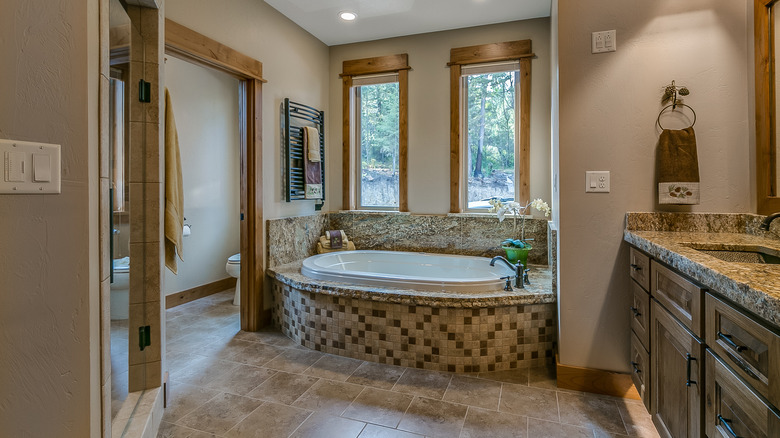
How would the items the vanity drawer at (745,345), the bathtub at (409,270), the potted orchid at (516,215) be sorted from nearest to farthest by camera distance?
the vanity drawer at (745,345) → the bathtub at (409,270) → the potted orchid at (516,215)

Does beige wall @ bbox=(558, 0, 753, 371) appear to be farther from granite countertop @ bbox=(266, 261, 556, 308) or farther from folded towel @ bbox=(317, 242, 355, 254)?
folded towel @ bbox=(317, 242, 355, 254)

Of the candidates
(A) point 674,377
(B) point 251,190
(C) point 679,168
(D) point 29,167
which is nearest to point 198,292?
(B) point 251,190

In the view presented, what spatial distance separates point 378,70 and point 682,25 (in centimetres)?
260

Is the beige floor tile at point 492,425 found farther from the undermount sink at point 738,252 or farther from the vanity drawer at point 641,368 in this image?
the undermount sink at point 738,252

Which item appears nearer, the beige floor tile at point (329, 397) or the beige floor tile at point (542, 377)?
the beige floor tile at point (329, 397)

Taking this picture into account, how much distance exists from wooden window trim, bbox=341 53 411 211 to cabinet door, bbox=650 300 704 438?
2631 mm

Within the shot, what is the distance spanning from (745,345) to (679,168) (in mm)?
1303

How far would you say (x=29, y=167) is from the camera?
0.94m

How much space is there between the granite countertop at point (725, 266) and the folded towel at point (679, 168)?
0.59 feet

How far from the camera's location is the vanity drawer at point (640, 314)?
171 cm

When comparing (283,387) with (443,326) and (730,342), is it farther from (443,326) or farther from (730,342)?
(730,342)

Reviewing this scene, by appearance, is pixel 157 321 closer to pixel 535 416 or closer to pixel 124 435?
pixel 124 435

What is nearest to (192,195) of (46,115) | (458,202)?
(458,202)

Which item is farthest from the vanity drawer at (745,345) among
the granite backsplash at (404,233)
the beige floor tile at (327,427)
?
the granite backsplash at (404,233)
